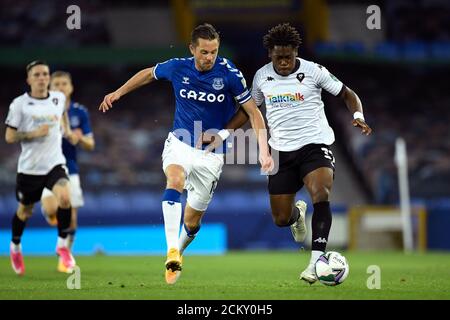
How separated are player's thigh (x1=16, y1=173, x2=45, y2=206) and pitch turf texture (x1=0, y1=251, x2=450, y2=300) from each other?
2.99 feet

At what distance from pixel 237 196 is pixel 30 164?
498 inches

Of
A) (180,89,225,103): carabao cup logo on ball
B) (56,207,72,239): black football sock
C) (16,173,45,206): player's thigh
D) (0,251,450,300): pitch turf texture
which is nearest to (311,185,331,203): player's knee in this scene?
(0,251,450,300): pitch turf texture

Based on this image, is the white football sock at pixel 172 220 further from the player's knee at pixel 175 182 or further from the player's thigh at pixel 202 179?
the player's thigh at pixel 202 179

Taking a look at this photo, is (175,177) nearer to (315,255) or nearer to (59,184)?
(315,255)

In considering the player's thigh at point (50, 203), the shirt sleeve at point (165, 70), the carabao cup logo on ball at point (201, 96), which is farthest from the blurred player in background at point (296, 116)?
the player's thigh at point (50, 203)

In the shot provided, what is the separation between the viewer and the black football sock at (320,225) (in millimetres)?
8875

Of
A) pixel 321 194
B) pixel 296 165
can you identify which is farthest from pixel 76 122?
pixel 321 194

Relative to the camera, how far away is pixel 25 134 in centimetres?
1159

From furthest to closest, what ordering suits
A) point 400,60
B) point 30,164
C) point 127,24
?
point 127,24 < point 400,60 < point 30,164

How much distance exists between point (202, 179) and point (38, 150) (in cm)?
305

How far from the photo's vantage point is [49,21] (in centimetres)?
2941

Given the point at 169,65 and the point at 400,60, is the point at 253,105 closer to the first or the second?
the point at 169,65

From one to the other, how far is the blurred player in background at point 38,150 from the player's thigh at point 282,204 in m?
2.97
